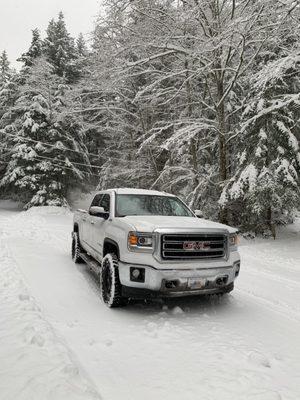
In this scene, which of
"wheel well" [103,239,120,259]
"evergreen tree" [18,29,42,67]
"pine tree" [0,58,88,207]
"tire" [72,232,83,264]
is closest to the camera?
"wheel well" [103,239,120,259]

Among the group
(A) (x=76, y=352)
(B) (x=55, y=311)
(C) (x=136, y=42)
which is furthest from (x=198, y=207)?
(A) (x=76, y=352)

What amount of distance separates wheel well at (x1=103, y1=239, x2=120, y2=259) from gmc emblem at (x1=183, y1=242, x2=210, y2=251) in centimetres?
109

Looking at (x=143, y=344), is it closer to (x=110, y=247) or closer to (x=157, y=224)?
(x=157, y=224)

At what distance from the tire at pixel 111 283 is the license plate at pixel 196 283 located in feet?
3.52

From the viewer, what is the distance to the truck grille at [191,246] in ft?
18.5

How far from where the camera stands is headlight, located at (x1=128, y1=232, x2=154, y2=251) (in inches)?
223

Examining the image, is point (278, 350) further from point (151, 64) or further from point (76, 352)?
point (151, 64)

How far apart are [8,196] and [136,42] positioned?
24109 millimetres

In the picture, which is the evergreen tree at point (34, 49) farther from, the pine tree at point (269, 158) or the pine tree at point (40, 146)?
the pine tree at point (269, 158)

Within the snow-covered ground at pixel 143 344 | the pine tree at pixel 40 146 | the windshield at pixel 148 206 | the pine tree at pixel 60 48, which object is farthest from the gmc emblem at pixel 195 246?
the pine tree at pixel 60 48

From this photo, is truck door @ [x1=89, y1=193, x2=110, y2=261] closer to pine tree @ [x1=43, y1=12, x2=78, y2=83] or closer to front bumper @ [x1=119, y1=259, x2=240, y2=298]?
front bumper @ [x1=119, y1=259, x2=240, y2=298]

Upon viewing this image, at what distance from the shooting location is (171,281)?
552 centimetres

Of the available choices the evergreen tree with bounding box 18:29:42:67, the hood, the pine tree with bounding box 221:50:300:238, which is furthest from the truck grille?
the evergreen tree with bounding box 18:29:42:67

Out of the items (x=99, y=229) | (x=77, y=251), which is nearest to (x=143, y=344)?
(x=99, y=229)
